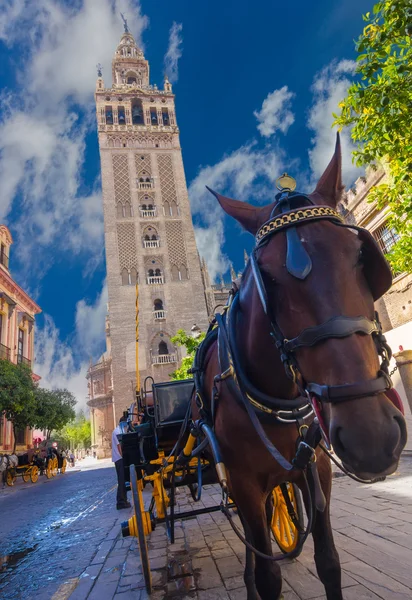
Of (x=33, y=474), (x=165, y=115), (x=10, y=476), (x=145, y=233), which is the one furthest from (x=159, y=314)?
(x=165, y=115)

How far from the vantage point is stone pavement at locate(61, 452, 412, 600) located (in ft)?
8.96

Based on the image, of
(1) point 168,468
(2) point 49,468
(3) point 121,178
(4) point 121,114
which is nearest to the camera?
(1) point 168,468

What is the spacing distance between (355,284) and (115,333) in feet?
90.2

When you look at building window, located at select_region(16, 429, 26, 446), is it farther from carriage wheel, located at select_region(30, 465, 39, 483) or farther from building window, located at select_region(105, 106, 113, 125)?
building window, located at select_region(105, 106, 113, 125)

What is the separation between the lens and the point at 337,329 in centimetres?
114

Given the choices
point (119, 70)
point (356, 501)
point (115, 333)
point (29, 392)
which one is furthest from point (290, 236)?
point (119, 70)

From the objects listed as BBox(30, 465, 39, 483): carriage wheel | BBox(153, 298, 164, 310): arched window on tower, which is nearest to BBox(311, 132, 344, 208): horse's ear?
BBox(30, 465, 39, 483): carriage wheel

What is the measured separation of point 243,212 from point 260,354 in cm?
72

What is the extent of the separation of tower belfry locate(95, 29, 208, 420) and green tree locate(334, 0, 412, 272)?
22.5 meters

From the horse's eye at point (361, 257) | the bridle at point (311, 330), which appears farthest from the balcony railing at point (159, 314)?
the horse's eye at point (361, 257)

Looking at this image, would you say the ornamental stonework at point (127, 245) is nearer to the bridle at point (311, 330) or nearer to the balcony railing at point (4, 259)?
the balcony railing at point (4, 259)

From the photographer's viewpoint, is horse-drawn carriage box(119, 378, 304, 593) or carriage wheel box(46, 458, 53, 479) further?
carriage wheel box(46, 458, 53, 479)

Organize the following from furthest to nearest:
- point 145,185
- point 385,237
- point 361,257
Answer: point 145,185, point 385,237, point 361,257

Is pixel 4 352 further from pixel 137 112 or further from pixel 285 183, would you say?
pixel 137 112
